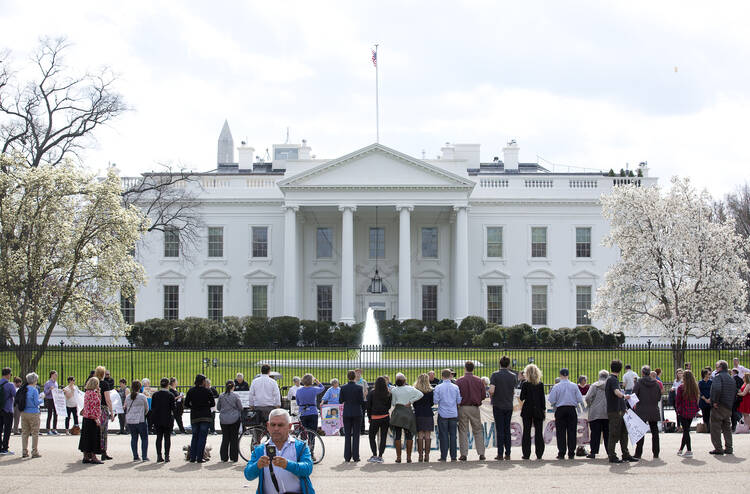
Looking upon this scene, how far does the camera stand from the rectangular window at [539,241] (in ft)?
172

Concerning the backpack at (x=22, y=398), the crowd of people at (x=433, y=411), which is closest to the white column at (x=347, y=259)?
the crowd of people at (x=433, y=411)

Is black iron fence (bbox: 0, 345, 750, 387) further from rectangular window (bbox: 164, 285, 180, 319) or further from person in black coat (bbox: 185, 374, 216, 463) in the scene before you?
rectangular window (bbox: 164, 285, 180, 319)

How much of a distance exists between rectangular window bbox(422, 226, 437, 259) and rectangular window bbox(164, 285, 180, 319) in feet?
49.7

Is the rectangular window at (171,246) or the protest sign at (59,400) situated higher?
the rectangular window at (171,246)

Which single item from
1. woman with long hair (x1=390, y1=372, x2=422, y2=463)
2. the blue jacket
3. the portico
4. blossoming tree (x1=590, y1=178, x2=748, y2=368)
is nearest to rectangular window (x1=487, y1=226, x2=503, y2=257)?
the portico

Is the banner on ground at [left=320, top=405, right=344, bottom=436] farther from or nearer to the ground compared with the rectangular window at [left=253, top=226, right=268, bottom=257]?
nearer to the ground

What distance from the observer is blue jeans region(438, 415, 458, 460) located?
15062mm

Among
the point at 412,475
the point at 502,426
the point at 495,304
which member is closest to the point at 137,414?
the point at 412,475

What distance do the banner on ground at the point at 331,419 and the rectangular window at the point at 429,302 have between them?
3420 centimetres

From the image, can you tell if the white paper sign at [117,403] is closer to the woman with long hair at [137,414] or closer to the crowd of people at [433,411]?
the crowd of people at [433,411]

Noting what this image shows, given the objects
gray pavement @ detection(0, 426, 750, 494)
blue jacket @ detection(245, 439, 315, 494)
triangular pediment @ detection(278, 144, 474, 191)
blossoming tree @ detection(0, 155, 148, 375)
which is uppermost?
triangular pediment @ detection(278, 144, 474, 191)

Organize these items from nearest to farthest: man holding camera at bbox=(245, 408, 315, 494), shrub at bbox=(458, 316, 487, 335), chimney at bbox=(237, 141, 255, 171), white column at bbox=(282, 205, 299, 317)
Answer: man holding camera at bbox=(245, 408, 315, 494), shrub at bbox=(458, 316, 487, 335), white column at bbox=(282, 205, 299, 317), chimney at bbox=(237, 141, 255, 171)

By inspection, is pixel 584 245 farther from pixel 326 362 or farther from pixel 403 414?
pixel 403 414

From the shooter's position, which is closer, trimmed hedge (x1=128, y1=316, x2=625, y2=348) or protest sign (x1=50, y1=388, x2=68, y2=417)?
protest sign (x1=50, y1=388, x2=68, y2=417)
